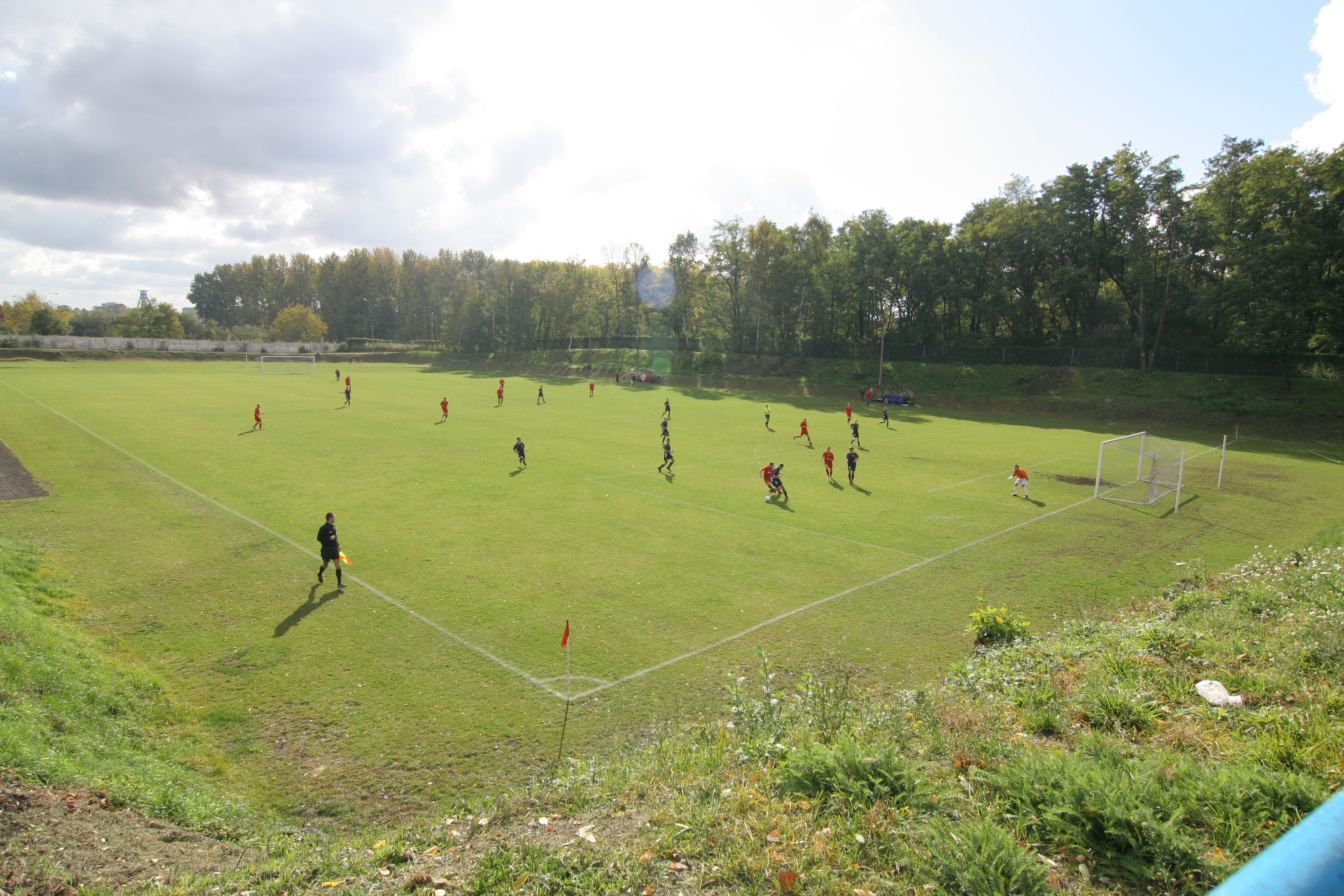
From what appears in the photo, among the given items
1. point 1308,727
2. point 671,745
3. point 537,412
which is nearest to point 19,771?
point 671,745

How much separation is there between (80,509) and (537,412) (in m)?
31.2

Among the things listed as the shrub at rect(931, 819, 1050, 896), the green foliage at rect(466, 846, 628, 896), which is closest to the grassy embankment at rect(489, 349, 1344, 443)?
the shrub at rect(931, 819, 1050, 896)

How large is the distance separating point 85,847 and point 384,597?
345 inches

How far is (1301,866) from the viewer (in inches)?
41.8

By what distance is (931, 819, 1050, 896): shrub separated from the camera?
503 cm

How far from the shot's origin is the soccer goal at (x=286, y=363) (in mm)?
91625

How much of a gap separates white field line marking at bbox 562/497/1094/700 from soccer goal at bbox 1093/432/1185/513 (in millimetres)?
5838

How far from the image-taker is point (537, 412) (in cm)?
5044

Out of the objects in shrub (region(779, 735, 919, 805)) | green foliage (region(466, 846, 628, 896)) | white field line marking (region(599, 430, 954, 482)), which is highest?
shrub (region(779, 735, 919, 805))

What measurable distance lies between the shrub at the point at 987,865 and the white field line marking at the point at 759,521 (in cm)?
1331

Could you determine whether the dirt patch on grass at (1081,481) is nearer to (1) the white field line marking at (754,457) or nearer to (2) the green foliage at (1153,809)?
(1) the white field line marking at (754,457)

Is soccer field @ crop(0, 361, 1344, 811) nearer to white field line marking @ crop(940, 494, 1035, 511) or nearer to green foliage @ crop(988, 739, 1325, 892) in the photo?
white field line marking @ crop(940, 494, 1035, 511)

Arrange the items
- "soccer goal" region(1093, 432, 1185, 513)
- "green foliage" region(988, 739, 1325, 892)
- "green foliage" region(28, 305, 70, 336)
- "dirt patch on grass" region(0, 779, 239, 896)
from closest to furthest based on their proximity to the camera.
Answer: "green foliage" region(988, 739, 1325, 892) → "dirt patch on grass" region(0, 779, 239, 896) → "soccer goal" region(1093, 432, 1185, 513) → "green foliage" region(28, 305, 70, 336)

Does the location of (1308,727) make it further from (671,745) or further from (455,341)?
(455,341)
